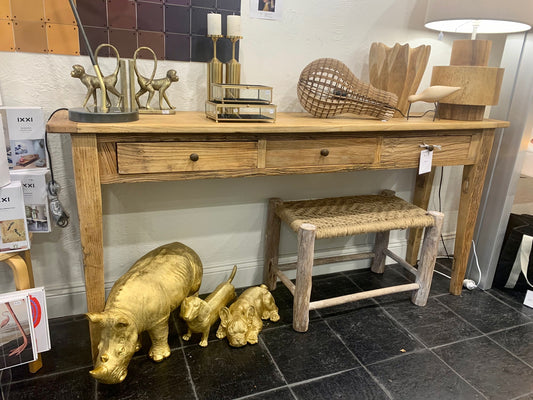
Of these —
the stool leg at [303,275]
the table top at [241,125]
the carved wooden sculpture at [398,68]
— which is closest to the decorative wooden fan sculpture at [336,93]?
the table top at [241,125]

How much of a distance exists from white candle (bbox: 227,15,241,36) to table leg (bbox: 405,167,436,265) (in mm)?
1210

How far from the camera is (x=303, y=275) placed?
156cm

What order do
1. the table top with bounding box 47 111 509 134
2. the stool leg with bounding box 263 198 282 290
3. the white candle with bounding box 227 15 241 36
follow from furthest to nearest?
the stool leg with bounding box 263 198 282 290 < the white candle with bounding box 227 15 241 36 < the table top with bounding box 47 111 509 134

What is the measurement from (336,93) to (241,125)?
491 mm

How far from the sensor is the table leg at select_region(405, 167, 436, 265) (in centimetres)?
211

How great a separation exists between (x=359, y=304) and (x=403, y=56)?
1.12m

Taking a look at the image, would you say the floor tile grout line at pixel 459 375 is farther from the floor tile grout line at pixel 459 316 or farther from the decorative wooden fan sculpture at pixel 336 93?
the decorative wooden fan sculpture at pixel 336 93

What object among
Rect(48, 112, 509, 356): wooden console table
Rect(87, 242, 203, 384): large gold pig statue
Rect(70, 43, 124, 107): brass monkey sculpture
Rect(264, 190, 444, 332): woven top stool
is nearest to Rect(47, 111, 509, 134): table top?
Rect(48, 112, 509, 356): wooden console table

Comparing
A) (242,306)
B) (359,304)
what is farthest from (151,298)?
(359,304)

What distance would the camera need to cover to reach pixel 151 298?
1.34 meters

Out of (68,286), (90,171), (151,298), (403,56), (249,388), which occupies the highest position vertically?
(403,56)

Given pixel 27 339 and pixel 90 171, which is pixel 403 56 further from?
pixel 27 339

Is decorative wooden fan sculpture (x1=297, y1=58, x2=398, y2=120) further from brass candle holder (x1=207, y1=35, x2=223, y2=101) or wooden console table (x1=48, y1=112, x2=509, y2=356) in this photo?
brass candle holder (x1=207, y1=35, x2=223, y2=101)

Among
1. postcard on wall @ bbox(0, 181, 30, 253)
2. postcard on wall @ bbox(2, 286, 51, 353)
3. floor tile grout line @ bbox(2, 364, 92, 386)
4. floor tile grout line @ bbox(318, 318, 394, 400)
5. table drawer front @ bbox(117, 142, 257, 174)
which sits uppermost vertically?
table drawer front @ bbox(117, 142, 257, 174)
